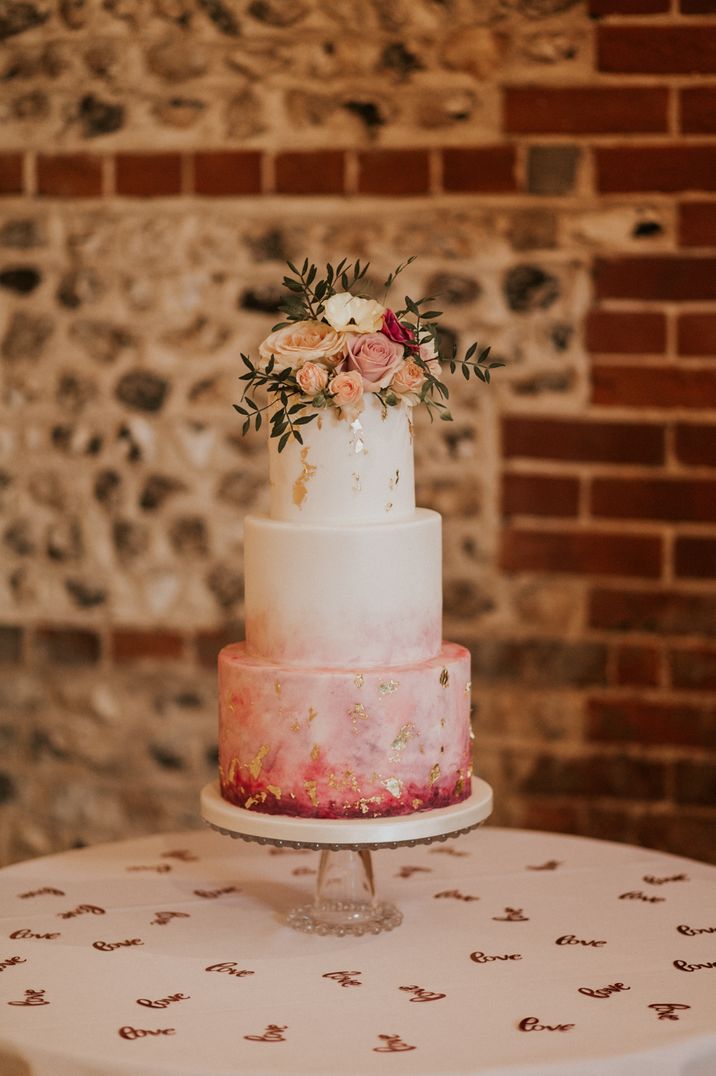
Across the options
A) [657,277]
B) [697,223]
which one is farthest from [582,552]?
[697,223]

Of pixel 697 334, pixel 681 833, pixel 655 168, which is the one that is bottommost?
pixel 681 833

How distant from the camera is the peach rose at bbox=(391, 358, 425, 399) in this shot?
1700 mm

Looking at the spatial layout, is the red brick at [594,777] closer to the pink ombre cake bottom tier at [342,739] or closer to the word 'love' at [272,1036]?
the pink ombre cake bottom tier at [342,739]

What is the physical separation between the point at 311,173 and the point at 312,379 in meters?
1.41

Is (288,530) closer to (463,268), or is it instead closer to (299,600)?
(299,600)

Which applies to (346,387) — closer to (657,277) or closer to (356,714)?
(356,714)

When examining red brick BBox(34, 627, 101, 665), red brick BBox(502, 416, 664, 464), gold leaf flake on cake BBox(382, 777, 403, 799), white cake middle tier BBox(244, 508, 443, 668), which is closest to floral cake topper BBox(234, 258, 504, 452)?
white cake middle tier BBox(244, 508, 443, 668)

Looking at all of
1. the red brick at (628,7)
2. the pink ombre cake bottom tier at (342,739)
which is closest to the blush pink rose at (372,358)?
the pink ombre cake bottom tier at (342,739)

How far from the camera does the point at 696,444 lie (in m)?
2.78

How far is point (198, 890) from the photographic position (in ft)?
6.36

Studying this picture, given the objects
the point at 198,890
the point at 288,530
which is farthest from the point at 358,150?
the point at 198,890

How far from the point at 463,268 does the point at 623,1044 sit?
73.2 inches

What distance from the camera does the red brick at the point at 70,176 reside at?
3.04m

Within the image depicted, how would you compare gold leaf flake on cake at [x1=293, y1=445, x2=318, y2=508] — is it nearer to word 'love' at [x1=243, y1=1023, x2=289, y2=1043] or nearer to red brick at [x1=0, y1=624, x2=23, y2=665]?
word 'love' at [x1=243, y1=1023, x2=289, y2=1043]
